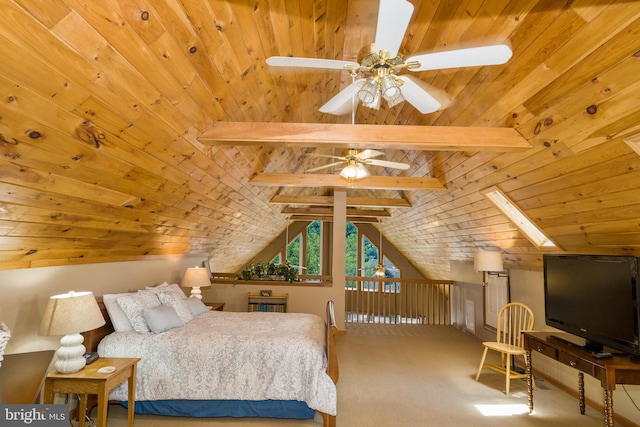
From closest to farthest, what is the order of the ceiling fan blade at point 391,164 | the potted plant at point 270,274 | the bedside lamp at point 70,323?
1. the bedside lamp at point 70,323
2. the ceiling fan blade at point 391,164
3. the potted plant at point 270,274

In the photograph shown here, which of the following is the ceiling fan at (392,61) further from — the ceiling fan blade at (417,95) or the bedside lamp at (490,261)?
the bedside lamp at (490,261)

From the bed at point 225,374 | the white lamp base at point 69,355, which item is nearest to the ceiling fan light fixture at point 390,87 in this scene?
the bed at point 225,374

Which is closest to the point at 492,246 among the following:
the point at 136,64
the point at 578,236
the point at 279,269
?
the point at 578,236

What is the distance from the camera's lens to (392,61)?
5.46 ft

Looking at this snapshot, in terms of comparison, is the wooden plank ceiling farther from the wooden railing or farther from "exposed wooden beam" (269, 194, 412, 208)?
the wooden railing

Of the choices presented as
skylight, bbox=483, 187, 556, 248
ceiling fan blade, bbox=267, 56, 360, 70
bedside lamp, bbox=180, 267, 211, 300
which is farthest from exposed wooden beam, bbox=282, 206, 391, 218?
ceiling fan blade, bbox=267, 56, 360, 70

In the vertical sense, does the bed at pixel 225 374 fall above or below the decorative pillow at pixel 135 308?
below

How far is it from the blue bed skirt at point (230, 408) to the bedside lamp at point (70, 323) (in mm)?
810

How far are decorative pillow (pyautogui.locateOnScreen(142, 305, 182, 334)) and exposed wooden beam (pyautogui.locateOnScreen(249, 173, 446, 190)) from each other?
72.3 inches

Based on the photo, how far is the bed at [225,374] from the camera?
10.00ft

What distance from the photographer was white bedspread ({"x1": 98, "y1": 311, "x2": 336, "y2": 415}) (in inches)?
120

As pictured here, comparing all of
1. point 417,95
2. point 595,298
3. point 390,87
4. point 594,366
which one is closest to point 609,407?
point 594,366

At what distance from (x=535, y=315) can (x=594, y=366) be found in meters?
1.96

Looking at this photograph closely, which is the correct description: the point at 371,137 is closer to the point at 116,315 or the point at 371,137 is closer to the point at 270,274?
the point at 116,315
